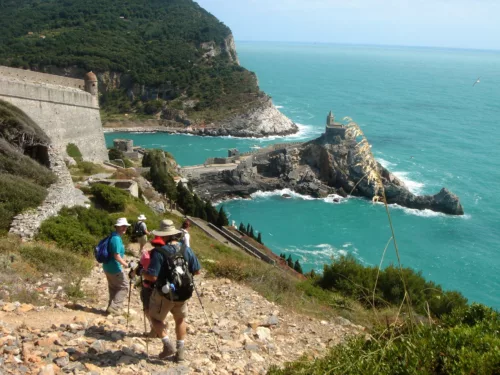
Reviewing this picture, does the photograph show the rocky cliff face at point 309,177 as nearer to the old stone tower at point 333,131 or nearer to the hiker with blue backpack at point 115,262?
the old stone tower at point 333,131

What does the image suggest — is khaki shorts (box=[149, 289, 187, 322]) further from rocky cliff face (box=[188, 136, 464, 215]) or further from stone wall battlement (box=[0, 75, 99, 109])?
rocky cliff face (box=[188, 136, 464, 215])

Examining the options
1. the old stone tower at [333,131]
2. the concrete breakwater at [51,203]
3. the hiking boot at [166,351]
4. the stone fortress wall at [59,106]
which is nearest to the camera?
the hiking boot at [166,351]

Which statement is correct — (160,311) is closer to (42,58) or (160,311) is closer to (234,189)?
(234,189)

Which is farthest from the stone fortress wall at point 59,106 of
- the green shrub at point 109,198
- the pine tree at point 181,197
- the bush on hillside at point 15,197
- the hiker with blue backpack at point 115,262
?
the hiker with blue backpack at point 115,262

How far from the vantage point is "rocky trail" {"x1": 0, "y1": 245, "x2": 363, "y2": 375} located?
4723mm

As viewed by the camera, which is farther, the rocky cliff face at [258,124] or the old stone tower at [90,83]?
the rocky cliff face at [258,124]

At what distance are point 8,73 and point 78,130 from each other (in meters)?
4.60

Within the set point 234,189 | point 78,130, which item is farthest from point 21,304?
point 234,189

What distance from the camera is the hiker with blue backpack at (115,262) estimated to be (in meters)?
6.31

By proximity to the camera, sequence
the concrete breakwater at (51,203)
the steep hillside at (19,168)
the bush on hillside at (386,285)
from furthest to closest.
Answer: the bush on hillside at (386,285)
the steep hillside at (19,168)
the concrete breakwater at (51,203)

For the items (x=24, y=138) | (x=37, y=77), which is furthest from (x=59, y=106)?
(x=24, y=138)

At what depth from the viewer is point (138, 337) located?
5656 millimetres

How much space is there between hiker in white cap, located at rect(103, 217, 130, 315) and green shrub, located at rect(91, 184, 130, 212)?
937 cm

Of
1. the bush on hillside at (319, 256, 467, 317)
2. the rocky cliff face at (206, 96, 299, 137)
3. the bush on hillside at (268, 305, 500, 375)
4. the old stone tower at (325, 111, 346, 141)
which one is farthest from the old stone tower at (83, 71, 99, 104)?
the rocky cliff face at (206, 96, 299, 137)
